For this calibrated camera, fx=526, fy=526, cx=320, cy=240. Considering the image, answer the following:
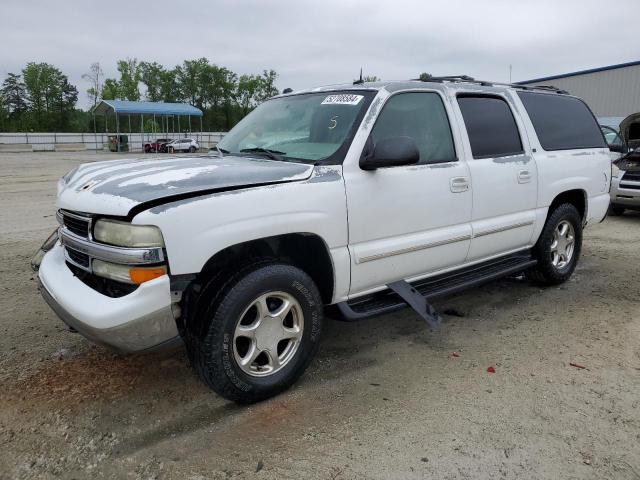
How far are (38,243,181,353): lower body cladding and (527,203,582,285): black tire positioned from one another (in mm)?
3615

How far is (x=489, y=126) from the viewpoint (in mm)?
4262

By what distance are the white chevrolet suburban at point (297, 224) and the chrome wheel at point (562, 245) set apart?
56 centimetres

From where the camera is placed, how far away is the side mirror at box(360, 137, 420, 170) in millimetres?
3133

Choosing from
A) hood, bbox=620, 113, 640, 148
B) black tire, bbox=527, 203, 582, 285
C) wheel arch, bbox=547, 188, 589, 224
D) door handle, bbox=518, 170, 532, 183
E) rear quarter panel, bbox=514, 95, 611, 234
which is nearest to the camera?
door handle, bbox=518, 170, 532, 183

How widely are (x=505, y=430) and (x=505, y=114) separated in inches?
108

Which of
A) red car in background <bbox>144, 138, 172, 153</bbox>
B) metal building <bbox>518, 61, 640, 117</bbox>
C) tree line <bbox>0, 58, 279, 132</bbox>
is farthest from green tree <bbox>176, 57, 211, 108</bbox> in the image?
metal building <bbox>518, 61, 640, 117</bbox>

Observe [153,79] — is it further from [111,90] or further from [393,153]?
[393,153]

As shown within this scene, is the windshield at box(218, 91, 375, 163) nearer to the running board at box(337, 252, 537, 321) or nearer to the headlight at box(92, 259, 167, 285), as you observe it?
the running board at box(337, 252, 537, 321)

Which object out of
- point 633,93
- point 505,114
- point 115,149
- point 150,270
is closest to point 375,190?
point 150,270

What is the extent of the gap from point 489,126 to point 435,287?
1422mm

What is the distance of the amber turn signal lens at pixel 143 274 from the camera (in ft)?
8.37

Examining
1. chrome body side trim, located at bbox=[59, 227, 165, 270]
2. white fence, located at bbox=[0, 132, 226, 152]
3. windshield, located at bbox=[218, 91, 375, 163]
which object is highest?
white fence, located at bbox=[0, 132, 226, 152]

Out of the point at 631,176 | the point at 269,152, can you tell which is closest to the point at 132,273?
the point at 269,152

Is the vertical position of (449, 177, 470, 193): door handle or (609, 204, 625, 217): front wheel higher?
(449, 177, 470, 193): door handle
